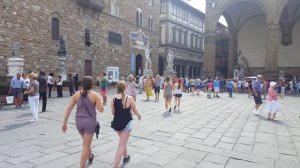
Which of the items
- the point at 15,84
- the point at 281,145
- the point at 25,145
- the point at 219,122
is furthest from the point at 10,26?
the point at 281,145

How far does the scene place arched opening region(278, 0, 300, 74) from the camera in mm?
30141

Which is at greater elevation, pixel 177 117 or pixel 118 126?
pixel 118 126

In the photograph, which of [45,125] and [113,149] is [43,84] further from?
[113,149]

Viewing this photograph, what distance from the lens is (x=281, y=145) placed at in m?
5.96

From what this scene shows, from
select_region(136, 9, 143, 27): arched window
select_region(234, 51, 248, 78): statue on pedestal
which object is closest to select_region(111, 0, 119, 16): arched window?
select_region(136, 9, 143, 27): arched window

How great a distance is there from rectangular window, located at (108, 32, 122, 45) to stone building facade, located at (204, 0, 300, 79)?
30.9ft

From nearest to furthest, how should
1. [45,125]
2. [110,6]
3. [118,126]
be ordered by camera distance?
[118,126] < [45,125] < [110,6]

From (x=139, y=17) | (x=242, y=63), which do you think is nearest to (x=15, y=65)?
(x=139, y=17)

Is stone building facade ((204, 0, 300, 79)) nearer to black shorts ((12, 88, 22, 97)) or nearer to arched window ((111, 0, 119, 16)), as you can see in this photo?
arched window ((111, 0, 119, 16))

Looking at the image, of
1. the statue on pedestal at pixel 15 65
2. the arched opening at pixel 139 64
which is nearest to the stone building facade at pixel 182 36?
the arched opening at pixel 139 64

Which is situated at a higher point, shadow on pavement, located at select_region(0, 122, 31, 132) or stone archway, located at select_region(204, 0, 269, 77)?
stone archway, located at select_region(204, 0, 269, 77)

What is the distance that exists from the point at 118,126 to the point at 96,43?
20785mm

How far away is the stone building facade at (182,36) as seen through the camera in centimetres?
3756

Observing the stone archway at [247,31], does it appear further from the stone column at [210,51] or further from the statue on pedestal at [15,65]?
the statue on pedestal at [15,65]
